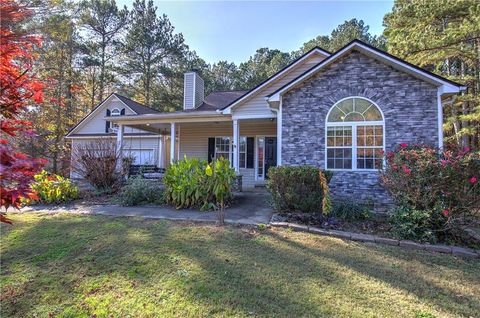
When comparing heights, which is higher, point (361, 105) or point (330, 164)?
point (361, 105)

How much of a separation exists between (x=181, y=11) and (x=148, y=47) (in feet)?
57.0

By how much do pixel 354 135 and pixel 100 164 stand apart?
8.55 metres

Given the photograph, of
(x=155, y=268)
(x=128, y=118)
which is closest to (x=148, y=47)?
(x=128, y=118)

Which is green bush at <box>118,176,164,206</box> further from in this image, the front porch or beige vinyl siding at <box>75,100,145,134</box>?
beige vinyl siding at <box>75,100,145,134</box>

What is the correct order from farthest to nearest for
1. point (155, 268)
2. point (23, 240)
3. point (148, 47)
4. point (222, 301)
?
point (148, 47) < point (23, 240) < point (155, 268) < point (222, 301)

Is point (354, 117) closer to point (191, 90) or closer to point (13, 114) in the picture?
point (13, 114)

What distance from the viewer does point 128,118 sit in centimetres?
1233

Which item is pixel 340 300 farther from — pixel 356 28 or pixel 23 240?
pixel 356 28

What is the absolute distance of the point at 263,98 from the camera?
34.6ft

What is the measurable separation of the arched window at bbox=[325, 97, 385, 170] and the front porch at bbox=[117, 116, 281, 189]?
4091mm

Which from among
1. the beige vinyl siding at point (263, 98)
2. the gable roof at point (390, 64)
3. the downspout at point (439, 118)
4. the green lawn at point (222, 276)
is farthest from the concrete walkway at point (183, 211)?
the downspout at point (439, 118)

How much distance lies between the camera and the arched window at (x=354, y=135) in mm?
7902

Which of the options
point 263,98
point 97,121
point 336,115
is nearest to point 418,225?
point 336,115

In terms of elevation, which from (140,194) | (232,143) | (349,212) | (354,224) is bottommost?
(354,224)
